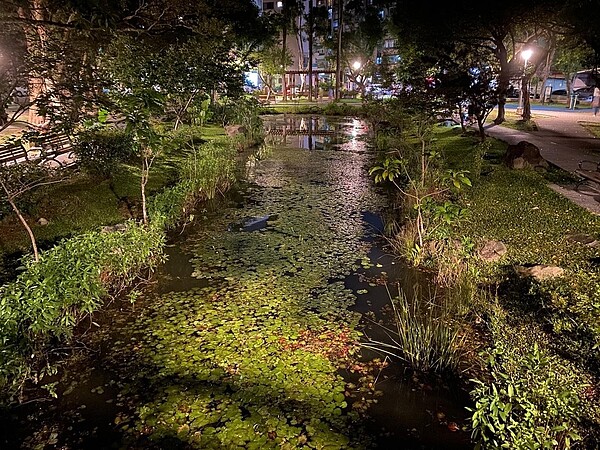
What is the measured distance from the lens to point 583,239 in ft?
17.1

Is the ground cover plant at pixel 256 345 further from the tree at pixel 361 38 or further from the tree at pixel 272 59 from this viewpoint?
the tree at pixel 361 38

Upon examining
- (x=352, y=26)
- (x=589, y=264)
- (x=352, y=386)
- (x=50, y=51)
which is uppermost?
(x=352, y=26)

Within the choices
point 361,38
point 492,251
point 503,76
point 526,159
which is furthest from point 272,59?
point 492,251

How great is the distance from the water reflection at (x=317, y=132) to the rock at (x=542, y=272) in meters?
9.99

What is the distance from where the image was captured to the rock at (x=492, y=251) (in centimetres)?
514

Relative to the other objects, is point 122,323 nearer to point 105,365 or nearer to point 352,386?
point 105,365

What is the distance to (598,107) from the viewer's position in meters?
21.8

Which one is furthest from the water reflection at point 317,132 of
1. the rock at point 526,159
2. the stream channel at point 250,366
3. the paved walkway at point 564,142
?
the stream channel at point 250,366

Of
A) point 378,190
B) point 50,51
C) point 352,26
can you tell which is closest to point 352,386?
point 50,51

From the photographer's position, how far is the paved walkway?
286 inches

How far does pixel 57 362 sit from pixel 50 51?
2.64 m

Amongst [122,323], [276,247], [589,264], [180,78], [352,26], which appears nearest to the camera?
[122,323]

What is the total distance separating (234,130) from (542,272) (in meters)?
12.3

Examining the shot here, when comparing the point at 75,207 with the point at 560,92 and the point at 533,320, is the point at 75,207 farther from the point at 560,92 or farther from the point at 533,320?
the point at 560,92
